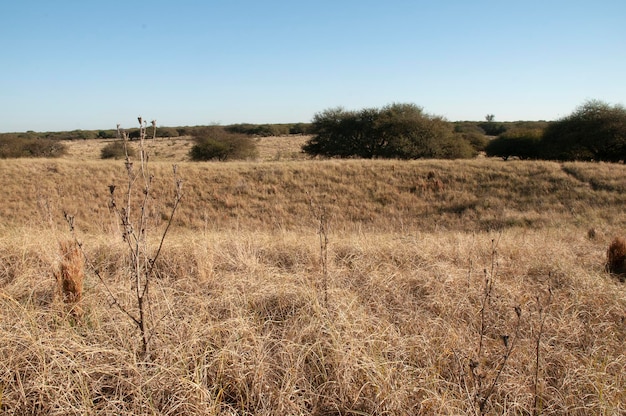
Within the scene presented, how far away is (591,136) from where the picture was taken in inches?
989

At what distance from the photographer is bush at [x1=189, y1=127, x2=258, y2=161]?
31.8 meters

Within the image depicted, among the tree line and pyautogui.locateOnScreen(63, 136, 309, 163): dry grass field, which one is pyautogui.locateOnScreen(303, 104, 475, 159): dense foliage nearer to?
the tree line

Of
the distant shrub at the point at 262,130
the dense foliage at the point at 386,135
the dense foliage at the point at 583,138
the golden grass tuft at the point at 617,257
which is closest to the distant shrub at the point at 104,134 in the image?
the distant shrub at the point at 262,130

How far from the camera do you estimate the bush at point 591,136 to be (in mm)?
24453

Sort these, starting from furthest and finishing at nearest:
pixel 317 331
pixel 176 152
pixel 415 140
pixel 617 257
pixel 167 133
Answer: pixel 167 133, pixel 176 152, pixel 415 140, pixel 617 257, pixel 317 331

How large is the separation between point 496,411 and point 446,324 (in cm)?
87

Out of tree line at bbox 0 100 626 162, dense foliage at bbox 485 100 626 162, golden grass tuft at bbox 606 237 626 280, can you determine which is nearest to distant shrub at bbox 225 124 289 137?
tree line at bbox 0 100 626 162

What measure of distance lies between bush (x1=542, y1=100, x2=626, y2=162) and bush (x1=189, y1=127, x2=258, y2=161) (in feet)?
73.5

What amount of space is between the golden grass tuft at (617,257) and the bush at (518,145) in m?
25.4

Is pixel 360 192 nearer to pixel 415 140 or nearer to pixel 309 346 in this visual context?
pixel 415 140

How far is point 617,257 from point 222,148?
29.5 metres

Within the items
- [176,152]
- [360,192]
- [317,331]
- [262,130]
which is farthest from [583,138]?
[262,130]

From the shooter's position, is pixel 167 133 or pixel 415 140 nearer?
pixel 415 140

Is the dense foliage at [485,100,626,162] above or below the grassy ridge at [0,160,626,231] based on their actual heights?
above
